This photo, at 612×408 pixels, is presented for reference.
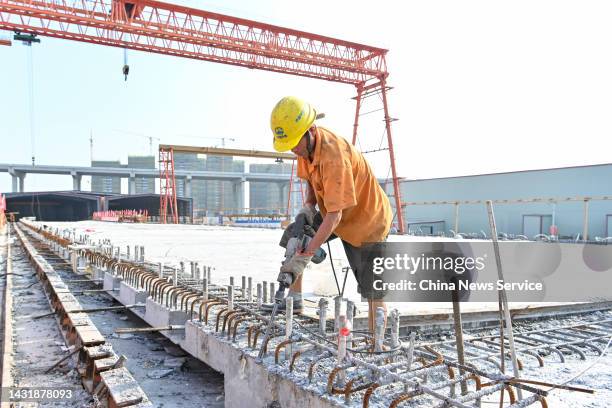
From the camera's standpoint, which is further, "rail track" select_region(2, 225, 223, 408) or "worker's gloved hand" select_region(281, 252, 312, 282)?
"rail track" select_region(2, 225, 223, 408)

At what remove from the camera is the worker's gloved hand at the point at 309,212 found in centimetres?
294

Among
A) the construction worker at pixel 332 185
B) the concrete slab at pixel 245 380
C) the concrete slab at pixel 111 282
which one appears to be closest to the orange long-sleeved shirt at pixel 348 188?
the construction worker at pixel 332 185

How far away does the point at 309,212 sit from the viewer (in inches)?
117

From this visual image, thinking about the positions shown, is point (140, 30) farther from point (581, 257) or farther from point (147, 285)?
point (581, 257)

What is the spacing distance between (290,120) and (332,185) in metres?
0.46

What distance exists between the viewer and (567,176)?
19.8 metres

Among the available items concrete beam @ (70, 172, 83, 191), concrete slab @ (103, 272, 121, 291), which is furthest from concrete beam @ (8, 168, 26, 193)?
concrete slab @ (103, 272, 121, 291)

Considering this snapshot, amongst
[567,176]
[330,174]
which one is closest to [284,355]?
[330,174]

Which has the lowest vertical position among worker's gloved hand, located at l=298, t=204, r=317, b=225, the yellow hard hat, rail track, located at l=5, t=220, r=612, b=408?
rail track, located at l=5, t=220, r=612, b=408

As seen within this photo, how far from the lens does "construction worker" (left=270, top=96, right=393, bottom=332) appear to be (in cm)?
240

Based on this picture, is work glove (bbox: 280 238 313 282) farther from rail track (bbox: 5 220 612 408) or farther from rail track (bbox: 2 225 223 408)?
rail track (bbox: 2 225 223 408)

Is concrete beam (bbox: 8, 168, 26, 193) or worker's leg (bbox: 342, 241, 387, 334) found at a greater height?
concrete beam (bbox: 8, 168, 26, 193)

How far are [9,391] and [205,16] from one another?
20449 millimetres

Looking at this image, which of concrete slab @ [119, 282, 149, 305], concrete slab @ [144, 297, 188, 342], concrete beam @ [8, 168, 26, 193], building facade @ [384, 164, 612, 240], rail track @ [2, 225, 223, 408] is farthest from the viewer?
concrete beam @ [8, 168, 26, 193]
